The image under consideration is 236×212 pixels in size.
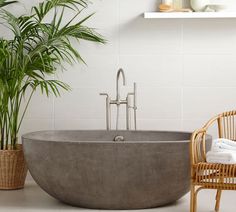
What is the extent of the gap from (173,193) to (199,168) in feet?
2.18

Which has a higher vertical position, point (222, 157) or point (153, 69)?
point (153, 69)

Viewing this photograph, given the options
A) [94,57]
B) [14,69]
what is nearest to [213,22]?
[94,57]

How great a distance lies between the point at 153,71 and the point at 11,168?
4.95 feet

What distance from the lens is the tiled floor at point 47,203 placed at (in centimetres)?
484

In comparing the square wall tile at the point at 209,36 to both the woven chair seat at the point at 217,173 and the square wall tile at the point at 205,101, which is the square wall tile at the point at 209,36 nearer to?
the square wall tile at the point at 205,101

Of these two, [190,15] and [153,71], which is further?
[153,71]

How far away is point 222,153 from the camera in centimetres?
421

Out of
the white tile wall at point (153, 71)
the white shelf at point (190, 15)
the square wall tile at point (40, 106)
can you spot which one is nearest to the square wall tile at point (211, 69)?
the white tile wall at point (153, 71)

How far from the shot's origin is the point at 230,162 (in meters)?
4.17

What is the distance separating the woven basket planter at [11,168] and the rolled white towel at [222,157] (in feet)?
6.29

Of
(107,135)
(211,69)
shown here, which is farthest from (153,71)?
(107,135)

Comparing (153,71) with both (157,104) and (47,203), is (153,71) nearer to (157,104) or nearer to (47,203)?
(157,104)

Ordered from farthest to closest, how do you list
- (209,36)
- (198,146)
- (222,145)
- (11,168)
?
→ 1. (209,36)
2. (11,168)
3. (198,146)
4. (222,145)

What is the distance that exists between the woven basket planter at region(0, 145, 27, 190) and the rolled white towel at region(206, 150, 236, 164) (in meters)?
1.92
